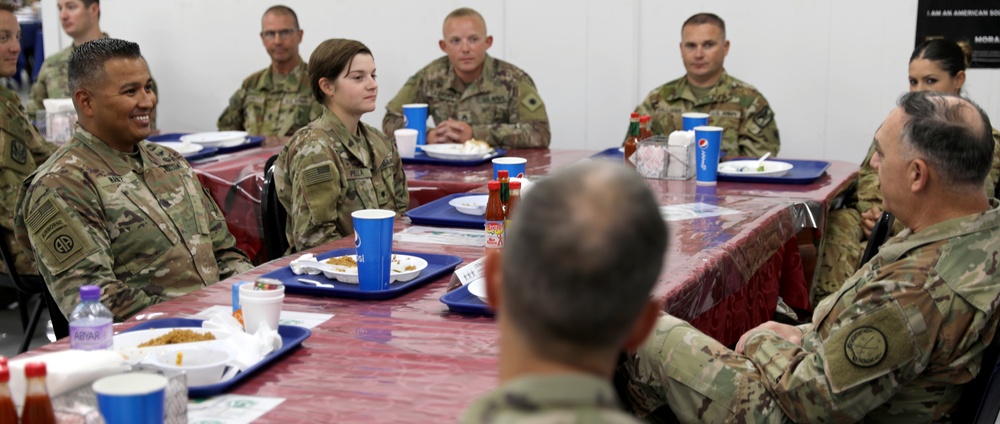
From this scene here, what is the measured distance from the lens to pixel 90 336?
5.57 feet

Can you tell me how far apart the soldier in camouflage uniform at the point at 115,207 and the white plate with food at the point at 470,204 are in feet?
2.44

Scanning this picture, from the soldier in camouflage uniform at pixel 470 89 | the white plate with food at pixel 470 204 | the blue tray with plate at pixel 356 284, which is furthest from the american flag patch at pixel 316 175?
the soldier in camouflage uniform at pixel 470 89

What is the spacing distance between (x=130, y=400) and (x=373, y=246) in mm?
918

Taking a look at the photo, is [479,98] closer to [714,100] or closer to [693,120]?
[714,100]

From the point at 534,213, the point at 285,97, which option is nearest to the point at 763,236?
the point at 534,213

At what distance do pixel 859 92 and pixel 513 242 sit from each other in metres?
5.03

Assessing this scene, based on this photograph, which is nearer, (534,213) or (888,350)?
(534,213)

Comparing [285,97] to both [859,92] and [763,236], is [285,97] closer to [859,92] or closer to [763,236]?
[859,92]

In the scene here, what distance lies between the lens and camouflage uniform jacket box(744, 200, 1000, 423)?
1.95m

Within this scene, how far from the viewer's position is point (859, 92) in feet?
18.1

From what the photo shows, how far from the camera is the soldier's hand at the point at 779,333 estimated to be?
2303 millimetres

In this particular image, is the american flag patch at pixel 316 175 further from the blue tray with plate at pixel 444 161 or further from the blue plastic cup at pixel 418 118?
the blue plastic cup at pixel 418 118

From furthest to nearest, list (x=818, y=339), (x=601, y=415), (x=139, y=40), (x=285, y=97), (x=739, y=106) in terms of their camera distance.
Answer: (x=139, y=40) → (x=285, y=97) → (x=739, y=106) → (x=818, y=339) → (x=601, y=415)

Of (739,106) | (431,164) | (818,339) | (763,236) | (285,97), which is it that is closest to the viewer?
(818,339)
